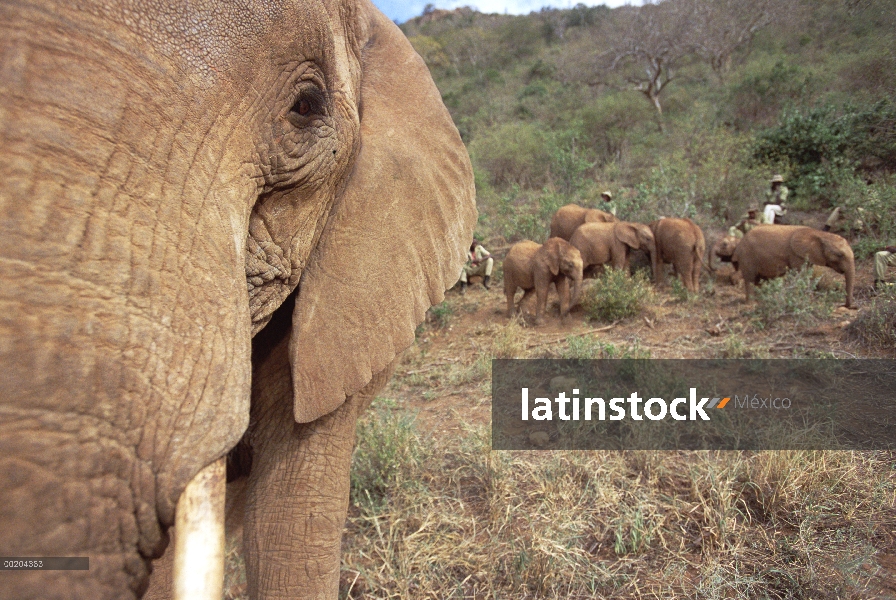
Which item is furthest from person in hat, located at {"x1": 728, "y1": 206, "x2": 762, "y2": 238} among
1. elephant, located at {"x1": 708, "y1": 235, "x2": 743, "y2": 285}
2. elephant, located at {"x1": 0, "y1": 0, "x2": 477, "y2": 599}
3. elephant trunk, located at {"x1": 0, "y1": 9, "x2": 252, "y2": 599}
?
elephant trunk, located at {"x1": 0, "y1": 9, "x2": 252, "y2": 599}

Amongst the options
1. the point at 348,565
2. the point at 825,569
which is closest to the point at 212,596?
the point at 348,565

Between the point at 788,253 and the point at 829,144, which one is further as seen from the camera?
the point at 829,144

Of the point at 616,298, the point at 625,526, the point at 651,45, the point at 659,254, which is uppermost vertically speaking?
the point at 651,45

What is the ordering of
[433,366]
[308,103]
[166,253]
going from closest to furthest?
[166,253] < [308,103] < [433,366]

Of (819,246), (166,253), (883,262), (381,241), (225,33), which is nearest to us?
(166,253)

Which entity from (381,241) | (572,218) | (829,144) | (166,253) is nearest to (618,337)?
(572,218)

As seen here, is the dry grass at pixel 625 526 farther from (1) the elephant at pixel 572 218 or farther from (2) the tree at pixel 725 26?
(2) the tree at pixel 725 26

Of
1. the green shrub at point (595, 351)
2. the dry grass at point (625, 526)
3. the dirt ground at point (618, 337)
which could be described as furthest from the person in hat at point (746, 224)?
the dry grass at point (625, 526)

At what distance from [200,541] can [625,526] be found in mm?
2082

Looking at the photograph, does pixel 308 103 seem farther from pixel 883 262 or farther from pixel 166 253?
pixel 883 262

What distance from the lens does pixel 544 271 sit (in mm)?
7125

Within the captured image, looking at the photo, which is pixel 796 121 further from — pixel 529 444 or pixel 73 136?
pixel 73 136

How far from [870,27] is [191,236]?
9267 mm

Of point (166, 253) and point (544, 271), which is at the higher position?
point (544, 271)
